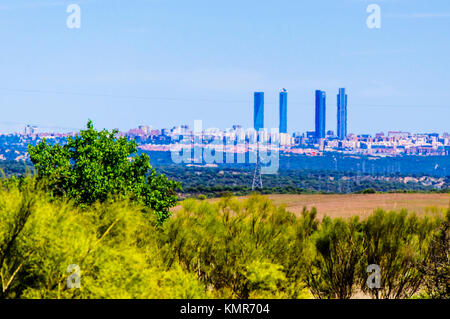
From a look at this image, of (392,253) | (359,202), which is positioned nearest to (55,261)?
(392,253)

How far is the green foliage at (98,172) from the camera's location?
117 feet

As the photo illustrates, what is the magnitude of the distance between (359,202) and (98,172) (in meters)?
73.8

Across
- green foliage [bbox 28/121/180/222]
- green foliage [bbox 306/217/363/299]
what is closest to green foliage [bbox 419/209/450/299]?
green foliage [bbox 306/217/363/299]

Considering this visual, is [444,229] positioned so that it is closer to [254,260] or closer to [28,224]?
[254,260]

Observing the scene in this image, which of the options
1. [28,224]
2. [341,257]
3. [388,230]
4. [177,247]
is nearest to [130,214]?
[28,224]

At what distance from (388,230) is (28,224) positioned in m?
19.6

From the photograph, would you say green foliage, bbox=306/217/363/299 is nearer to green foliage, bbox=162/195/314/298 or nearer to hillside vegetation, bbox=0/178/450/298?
hillside vegetation, bbox=0/178/450/298

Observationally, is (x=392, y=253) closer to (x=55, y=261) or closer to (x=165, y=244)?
(x=165, y=244)

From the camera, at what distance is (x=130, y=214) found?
23672 mm

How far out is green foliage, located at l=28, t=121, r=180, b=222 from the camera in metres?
35.5

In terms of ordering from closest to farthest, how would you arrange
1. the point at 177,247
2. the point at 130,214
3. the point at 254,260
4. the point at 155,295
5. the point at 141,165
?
the point at 155,295 → the point at 130,214 → the point at 254,260 → the point at 177,247 → the point at 141,165

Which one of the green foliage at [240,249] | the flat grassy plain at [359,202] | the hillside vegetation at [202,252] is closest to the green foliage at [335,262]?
the hillside vegetation at [202,252]

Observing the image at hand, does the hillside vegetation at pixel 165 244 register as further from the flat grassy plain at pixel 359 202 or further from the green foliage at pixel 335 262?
the flat grassy plain at pixel 359 202

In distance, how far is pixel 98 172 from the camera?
36062 mm
